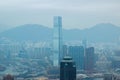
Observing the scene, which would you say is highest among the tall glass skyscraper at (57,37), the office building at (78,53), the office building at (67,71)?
the tall glass skyscraper at (57,37)

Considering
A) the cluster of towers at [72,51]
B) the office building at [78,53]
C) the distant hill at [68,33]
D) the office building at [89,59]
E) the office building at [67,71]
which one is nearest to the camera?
the office building at [67,71]

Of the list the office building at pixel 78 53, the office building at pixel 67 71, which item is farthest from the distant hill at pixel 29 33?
the office building at pixel 67 71

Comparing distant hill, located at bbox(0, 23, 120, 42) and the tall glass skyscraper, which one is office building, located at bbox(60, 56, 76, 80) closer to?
the tall glass skyscraper

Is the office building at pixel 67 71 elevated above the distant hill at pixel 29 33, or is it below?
below

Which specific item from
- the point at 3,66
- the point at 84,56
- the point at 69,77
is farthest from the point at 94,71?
the point at 69,77

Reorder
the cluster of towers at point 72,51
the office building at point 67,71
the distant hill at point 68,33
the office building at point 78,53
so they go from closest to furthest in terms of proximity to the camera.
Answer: the office building at point 67,71 < the office building at point 78,53 < the cluster of towers at point 72,51 < the distant hill at point 68,33

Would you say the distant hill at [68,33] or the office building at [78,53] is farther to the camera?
the distant hill at [68,33]

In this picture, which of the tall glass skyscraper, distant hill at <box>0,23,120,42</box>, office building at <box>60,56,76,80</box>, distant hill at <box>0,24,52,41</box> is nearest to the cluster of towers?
the tall glass skyscraper

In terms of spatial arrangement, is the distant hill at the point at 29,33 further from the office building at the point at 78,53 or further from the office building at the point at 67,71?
the office building at the point at 67,71
